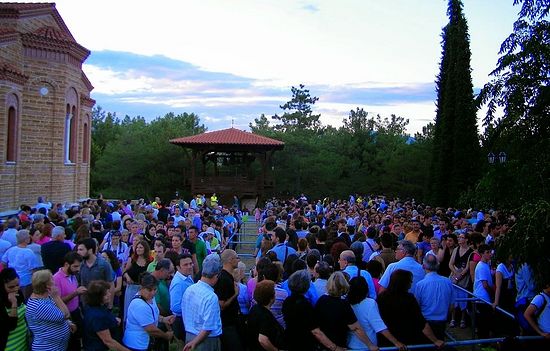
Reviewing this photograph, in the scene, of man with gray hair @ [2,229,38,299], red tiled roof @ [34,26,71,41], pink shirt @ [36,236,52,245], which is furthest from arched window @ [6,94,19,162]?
man with gray hair @ [2,229,38,299]

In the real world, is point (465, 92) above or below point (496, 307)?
above

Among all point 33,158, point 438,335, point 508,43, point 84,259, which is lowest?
point 438,335

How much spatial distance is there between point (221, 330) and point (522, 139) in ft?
13.4

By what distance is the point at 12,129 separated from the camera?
2027 centimetres

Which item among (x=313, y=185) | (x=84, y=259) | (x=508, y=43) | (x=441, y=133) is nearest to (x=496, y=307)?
(x=508, y=43)

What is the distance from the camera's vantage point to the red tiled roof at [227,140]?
3350cm

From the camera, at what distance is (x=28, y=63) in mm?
21328

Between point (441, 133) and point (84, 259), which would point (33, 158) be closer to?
point (84, 259)

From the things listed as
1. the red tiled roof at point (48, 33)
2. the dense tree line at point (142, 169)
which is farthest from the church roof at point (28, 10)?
the dense tree line at point (142, 169)

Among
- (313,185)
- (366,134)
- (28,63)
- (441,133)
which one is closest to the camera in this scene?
(28,63)

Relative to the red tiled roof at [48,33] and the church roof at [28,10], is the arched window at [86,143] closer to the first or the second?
the church roof at [28,10]

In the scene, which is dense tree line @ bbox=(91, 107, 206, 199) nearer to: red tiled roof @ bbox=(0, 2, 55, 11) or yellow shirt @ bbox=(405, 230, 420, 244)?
red tiled roof @ bbox=(0, 2, 55, 11)

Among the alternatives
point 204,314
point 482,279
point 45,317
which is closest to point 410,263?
point 482,279

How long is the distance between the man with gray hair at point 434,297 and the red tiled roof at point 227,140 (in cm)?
2733
